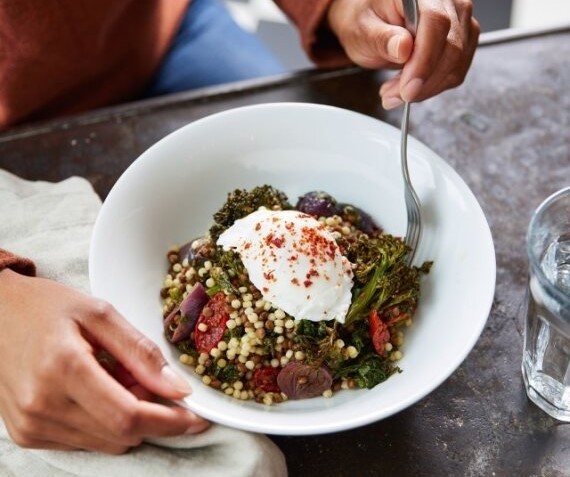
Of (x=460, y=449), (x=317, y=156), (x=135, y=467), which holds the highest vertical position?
(x=317, y=156)

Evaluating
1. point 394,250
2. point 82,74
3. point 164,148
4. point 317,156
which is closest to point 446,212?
point 394,250

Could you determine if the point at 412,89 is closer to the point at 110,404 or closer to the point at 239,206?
the point at 239,206

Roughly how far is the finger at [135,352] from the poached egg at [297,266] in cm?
25

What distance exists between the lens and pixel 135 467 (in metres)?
1.09

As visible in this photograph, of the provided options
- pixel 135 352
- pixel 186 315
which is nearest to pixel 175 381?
pixel 135 352

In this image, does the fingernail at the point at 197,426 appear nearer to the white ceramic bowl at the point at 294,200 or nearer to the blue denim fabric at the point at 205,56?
the white ceramic bowl at the point at 294,200

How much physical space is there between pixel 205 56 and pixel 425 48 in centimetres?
89

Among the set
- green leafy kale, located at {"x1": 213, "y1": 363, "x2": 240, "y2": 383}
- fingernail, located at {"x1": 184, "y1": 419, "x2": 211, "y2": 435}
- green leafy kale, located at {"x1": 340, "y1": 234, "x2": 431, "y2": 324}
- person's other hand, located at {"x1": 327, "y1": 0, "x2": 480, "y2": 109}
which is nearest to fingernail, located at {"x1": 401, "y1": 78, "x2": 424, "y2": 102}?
person's other hand, located at {"x1": 327, "y1": 0, "x2": 480, "y2": 109}

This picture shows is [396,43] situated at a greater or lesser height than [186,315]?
greater

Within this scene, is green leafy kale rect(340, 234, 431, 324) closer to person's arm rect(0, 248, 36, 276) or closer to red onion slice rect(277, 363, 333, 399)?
red onion slice rect(277, 363, 333, 399)

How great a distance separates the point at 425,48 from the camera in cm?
131

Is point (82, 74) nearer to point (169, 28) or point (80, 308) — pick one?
point (169, 28)

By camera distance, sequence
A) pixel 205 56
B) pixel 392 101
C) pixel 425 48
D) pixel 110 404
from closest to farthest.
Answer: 1. pixel 110 404
2. pixel 425 48
3. pixel 392 101
4. pixel 205 56

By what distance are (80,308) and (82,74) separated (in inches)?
37.0
